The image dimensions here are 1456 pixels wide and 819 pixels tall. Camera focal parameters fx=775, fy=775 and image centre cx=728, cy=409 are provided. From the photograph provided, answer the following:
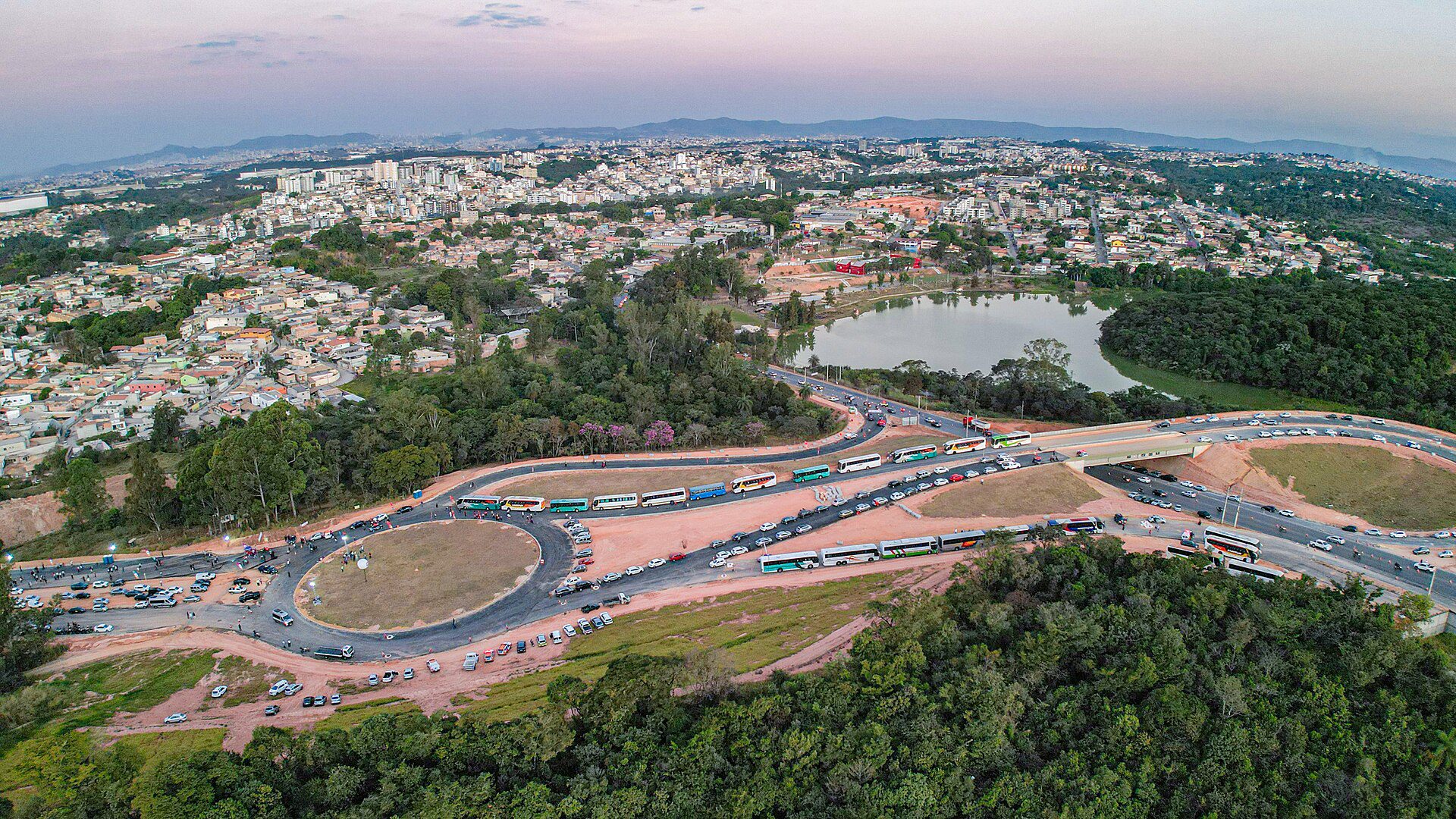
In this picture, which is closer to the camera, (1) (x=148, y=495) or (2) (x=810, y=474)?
(1) (x=148, y=495)

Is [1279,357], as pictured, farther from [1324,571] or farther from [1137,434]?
[1324,571]

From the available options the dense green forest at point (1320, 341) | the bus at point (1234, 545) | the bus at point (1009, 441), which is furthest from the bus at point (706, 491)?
the dense green forest at point (1320, 341)

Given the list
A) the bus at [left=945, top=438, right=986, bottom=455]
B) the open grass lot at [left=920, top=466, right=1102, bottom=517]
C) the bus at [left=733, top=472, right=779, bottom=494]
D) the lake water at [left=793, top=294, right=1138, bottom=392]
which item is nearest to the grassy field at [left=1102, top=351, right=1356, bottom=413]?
the lake water at [left=793, top=294, right=1138, bottom=392]

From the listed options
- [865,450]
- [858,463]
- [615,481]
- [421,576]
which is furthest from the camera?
[865,450]

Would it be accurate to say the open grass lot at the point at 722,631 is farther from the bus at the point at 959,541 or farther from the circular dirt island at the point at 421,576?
the circular dirt island at the point at 421,576

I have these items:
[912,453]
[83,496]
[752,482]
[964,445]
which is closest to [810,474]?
[752,482]

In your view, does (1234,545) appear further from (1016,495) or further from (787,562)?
(787,562)
